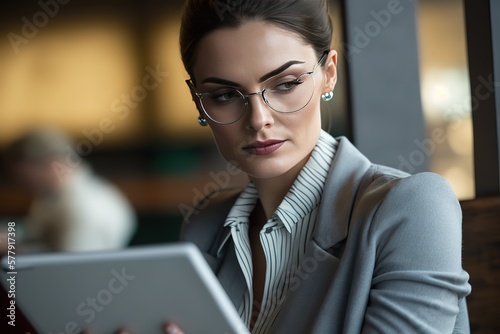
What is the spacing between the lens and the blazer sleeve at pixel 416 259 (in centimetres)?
131

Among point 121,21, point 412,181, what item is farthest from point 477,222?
point 121,21

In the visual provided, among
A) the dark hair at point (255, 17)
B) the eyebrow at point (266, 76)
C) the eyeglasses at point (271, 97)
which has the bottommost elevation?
the eyeglasses at point (271, 97)

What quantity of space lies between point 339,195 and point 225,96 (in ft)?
1.10

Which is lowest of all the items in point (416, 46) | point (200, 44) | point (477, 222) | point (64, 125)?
point (64, 125)

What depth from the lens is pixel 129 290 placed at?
1136 mm

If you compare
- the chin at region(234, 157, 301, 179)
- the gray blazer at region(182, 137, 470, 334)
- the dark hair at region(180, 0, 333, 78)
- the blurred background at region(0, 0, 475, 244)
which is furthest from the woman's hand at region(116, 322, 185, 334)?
the blurred background at region(0, 0, 475, 244)

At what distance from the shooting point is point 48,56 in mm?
7152

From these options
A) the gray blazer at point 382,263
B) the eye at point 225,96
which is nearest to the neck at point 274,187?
the gray blazer at point 382,263

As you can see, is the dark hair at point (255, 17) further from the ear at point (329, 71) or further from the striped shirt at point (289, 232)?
the striped shirt at point (289, 232)

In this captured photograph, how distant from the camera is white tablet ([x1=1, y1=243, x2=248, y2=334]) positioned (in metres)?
1.08

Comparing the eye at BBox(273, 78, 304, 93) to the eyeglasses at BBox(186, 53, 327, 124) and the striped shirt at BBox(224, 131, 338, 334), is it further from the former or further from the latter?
the striped shirt at BBox(224, 131, 338, 334)

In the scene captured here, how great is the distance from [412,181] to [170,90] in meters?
5.81

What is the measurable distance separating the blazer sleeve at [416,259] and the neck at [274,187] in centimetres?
32

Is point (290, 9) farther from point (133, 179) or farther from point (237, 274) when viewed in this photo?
point (133, 179)
